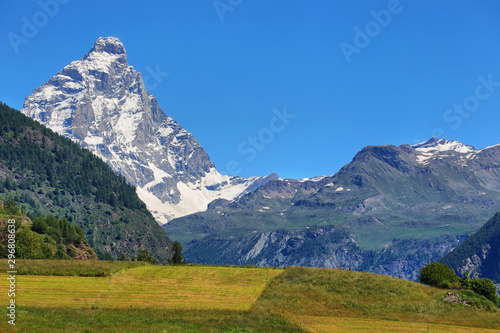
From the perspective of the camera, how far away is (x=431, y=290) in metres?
108

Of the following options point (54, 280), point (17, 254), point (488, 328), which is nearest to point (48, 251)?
point (17, 254)

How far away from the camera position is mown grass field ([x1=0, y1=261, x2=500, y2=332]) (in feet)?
261

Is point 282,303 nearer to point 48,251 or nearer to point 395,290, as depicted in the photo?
point 395,290

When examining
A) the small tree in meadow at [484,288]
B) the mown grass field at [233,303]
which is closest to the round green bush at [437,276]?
the small tree in meadow at [484,288]

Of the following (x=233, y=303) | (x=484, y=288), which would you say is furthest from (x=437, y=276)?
(x=233, y=303)

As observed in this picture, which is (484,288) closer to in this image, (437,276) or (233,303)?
(437,276)

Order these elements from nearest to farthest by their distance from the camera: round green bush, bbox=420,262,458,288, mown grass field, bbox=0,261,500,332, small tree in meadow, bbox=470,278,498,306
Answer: mown grass field, bbox=0,261,500,332
small tree in meadow, bbox=470,278,498,306
round green bush, bbox=420,262,458,288

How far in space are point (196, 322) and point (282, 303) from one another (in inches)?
881

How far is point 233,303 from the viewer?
315ft

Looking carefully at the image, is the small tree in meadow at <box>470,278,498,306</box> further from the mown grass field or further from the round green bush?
the mown grass field

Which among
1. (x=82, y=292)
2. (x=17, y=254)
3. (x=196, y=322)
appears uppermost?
(x=17, y=254)

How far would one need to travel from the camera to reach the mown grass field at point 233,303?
7962 cm

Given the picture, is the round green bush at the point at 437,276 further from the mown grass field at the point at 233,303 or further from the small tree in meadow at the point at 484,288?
the mown grass field at the point at 233,303

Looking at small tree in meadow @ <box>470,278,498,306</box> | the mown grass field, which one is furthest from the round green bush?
the mown grass field
